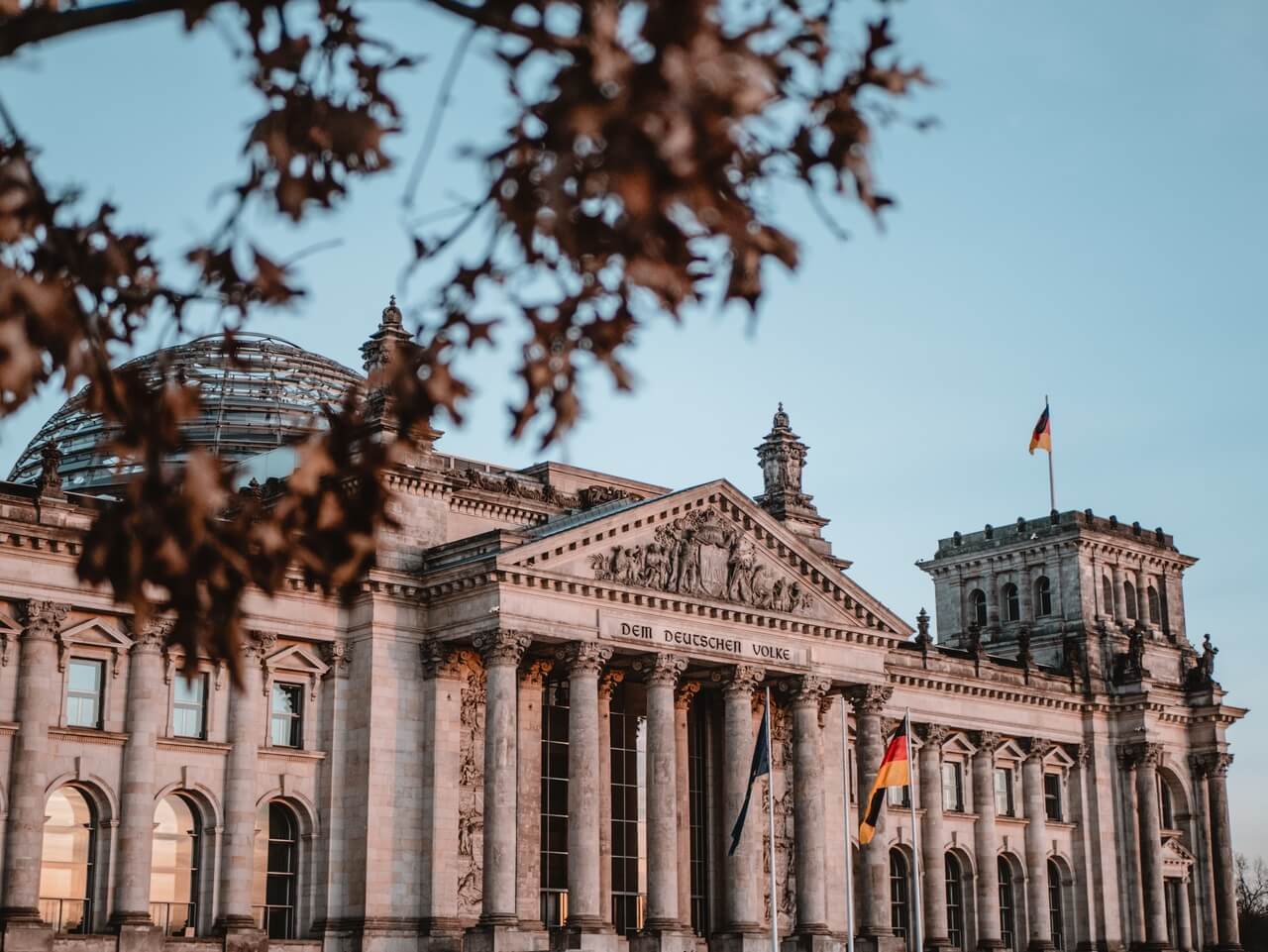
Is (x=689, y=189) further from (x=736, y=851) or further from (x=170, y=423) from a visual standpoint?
(x=736, y=851)

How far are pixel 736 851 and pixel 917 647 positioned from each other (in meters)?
18.2

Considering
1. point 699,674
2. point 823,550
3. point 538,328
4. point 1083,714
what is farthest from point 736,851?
point 538,328

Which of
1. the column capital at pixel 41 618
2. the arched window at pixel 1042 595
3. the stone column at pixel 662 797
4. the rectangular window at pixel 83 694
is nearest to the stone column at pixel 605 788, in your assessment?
the stone column at pixel 662 797

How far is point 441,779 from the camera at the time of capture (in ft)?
164

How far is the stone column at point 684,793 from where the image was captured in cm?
5491

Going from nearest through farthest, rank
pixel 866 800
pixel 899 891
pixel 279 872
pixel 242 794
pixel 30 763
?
pixel 30 763, pixel 242 794, pixel 279 872, pixel 866 800, pixel 899 891

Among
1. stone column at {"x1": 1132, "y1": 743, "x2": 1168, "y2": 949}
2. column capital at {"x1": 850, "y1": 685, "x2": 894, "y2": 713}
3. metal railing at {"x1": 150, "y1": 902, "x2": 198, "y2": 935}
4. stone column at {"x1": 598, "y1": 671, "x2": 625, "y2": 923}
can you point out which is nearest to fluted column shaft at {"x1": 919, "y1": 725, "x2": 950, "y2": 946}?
column capital at {"x1": 850, "y1": 685, "x2": 894, "y2": 713}

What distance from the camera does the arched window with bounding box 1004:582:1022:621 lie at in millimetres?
80562

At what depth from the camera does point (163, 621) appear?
47.1 meters

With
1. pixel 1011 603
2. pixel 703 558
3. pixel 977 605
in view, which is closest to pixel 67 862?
pixel 703 558

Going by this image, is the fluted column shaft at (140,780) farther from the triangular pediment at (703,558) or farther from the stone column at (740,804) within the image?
the stone column at (740,804)

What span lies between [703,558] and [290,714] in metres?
12.9

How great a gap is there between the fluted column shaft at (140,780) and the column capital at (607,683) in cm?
1317

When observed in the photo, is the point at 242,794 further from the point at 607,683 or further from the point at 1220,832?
the point at 1220,832
